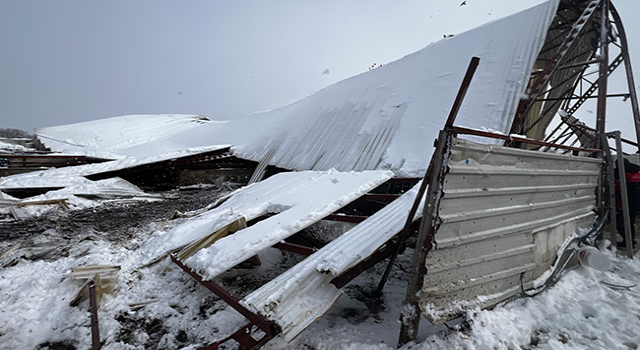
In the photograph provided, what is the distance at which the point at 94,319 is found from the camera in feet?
8.17

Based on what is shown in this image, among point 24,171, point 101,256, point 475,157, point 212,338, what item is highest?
point 475,157

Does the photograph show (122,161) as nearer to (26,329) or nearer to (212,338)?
(26,329)

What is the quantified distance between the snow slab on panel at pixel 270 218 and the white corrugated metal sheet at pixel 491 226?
5.84 ft

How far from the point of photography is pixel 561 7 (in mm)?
6902

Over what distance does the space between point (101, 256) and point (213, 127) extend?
1513cm

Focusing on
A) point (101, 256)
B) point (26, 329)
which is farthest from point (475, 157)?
point (101, 256)

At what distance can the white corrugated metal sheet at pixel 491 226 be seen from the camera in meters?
2.38

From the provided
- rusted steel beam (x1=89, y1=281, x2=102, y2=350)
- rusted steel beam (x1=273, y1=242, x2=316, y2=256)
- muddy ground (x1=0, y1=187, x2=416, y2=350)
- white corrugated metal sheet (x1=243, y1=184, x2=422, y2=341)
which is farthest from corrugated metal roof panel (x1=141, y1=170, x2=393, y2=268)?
rusted steel beam (x1=89, y1=281, x2=102, y2=350)

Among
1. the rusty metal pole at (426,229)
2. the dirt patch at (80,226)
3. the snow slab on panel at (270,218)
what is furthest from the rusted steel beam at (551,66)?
the dirt patch at (80,226)

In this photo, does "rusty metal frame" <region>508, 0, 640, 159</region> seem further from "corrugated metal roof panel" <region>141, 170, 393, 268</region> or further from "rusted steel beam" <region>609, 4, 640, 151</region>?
"corrugated metal roof panel" <region>141, 170, 393, 268</region>

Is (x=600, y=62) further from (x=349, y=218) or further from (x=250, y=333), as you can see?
(x=250, y=333)

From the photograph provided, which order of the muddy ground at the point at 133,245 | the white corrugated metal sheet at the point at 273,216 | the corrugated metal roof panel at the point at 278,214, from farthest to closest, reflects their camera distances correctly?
the corrugated metal roof panel at the point at 278,214, the white corrugated metal sheet at the point at 273,216, the muddy ground at the point at 133,245

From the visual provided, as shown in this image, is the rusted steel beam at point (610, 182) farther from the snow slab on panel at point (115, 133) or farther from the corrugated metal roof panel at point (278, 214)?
the snow slab on panel at point (115, 133)

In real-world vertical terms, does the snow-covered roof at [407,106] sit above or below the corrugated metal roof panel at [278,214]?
above
